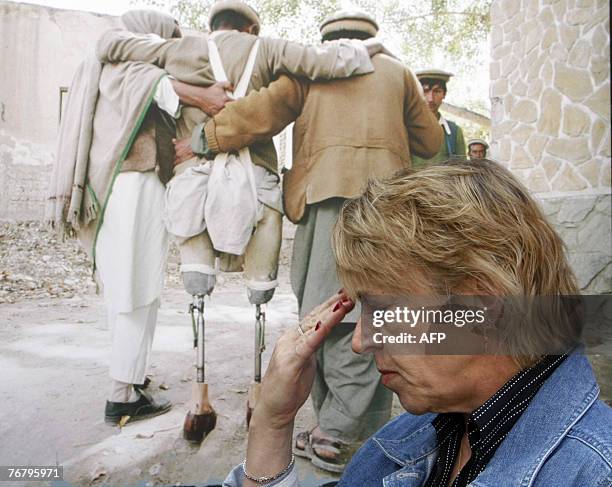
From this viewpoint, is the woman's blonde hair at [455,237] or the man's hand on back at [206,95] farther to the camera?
the man's hand on back at [206,95]

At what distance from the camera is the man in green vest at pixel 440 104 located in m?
2.25

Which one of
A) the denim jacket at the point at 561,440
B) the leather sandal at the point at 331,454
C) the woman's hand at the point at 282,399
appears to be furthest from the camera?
the leather sandal at the point at 331,454

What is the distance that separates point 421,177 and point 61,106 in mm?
1501

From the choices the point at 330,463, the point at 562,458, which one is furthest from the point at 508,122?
the point at 562,458

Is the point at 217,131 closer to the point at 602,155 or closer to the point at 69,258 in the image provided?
the point at 69,258

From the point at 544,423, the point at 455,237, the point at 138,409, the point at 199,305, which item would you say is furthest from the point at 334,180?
the point at 544,423

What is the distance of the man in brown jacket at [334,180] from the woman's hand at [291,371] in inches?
38.7

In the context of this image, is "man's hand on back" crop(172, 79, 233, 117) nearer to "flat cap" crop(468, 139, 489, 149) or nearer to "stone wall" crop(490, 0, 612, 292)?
"flat cap" crop(468, 139, 489, 149)

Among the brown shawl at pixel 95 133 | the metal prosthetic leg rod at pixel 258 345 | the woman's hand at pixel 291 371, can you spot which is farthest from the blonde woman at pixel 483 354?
the brown shawl at pixel 95 133

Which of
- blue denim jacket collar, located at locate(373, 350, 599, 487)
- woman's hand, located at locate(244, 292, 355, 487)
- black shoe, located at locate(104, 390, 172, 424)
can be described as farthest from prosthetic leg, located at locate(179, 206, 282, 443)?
blue denim jacket collar, located at locate(373, 350, 599, 487)

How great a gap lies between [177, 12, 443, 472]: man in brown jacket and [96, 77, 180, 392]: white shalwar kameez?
0.34 meters

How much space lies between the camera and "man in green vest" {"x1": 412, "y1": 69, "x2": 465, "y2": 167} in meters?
2.25

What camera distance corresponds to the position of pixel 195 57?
6.51 feet

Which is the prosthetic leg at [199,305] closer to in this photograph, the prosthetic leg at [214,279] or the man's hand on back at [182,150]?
the prosthetic leg at [214,279]
